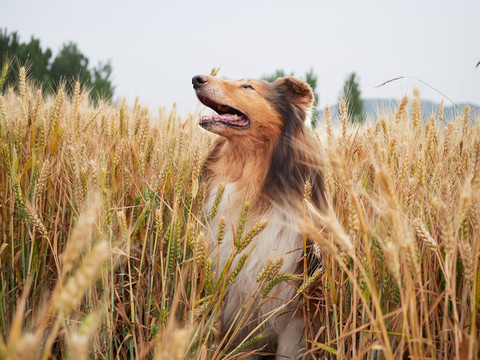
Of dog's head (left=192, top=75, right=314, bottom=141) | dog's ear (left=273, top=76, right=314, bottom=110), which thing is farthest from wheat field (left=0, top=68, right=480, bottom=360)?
dog's ear (left=273, top=76, right=314, bottom=110)

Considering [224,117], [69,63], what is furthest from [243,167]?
[69,63]

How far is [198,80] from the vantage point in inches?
104

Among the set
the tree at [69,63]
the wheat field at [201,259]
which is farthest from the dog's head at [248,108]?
the tree at [69,63]

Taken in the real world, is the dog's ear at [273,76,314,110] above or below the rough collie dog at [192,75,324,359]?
above

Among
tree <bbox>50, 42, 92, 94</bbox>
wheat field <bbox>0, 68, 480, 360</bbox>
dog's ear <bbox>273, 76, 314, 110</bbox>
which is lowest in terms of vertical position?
wheat field <bbox>0, 68, 480, 360</bbox>

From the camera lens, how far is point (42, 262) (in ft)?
5.75

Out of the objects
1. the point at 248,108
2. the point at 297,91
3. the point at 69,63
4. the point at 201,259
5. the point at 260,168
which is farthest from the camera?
the point at 69,63

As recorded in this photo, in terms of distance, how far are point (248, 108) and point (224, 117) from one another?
192 millimetres

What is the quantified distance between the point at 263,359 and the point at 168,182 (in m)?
1.29

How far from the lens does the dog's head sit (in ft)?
8.41

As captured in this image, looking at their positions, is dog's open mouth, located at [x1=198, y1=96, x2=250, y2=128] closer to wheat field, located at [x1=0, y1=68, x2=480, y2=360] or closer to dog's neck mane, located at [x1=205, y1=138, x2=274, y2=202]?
dog's neck mane, located at [x1=205, y1=138, x2=274, y2=202]

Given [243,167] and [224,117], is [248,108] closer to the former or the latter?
[224,117]

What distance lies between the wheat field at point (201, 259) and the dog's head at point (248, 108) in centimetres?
39

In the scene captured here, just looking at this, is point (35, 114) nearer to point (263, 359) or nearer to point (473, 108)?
point (263, 359)
